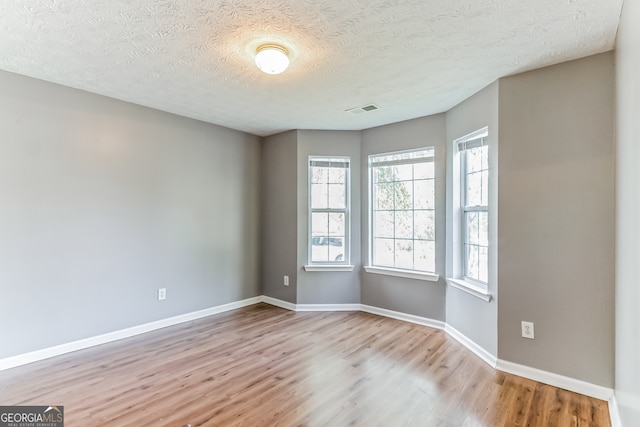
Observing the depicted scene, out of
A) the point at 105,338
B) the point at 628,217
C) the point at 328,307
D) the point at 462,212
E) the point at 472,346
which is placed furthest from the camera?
the point at 328,307

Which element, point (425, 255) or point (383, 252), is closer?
point (425, 255)

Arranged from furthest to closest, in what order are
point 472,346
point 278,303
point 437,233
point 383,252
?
point 278,303 → point 383,252 → point 437,233 → point 472,346

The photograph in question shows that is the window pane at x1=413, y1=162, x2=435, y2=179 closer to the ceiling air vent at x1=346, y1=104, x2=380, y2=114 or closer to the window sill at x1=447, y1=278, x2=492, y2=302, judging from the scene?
the ceiling air vent at x1=346, y1=104, x2=380, y2=114

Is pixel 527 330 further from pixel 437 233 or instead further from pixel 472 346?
pixel 437 233

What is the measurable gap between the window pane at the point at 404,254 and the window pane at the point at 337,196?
924 millimetres

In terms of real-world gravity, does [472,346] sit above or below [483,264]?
below

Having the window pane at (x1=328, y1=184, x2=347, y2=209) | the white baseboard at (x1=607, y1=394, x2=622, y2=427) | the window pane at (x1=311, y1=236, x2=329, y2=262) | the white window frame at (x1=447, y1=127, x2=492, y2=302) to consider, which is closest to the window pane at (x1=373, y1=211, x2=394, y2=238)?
the window pane at (x1=328, y1=184, x2=347, y2=209)

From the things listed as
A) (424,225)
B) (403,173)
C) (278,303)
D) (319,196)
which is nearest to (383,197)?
(403,173)

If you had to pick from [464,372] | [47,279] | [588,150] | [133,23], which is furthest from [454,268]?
[47,279]

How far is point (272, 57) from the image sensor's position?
2.12 meters

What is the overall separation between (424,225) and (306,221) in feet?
5.09

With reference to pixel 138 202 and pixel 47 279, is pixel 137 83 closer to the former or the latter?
pixel 138 202

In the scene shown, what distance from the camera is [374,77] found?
267cm

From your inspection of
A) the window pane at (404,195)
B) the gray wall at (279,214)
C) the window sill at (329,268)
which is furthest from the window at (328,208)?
the window pane at (404,195)
